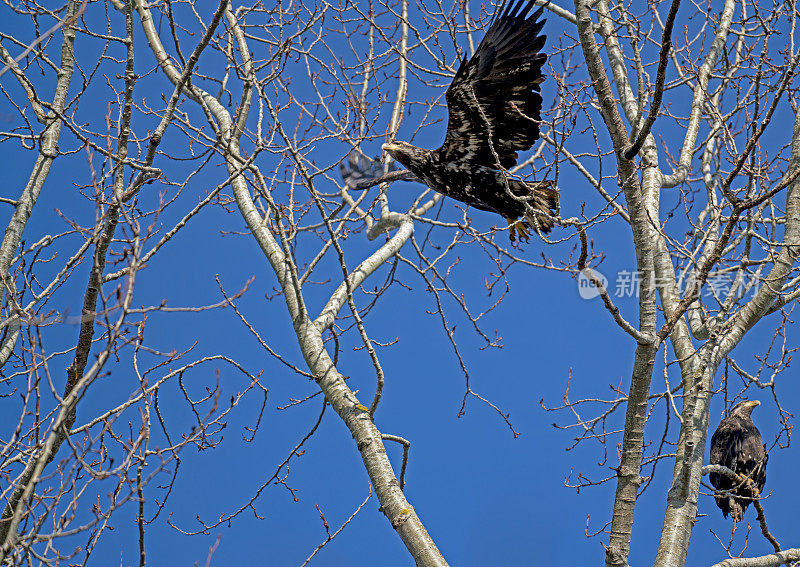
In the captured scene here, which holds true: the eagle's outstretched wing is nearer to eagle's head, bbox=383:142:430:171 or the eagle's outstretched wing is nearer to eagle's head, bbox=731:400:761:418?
eagle's head, bbox=383:142:430:171

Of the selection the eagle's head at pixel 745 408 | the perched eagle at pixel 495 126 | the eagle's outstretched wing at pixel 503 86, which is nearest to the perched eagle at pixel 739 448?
the eagle's head at pixel 745 408

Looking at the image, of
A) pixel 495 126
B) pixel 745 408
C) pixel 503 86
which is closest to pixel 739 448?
pixel 745 408

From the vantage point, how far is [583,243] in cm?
284

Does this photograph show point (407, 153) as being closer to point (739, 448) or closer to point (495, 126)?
point (495, 126)

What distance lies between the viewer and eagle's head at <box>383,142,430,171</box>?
4.99 metres

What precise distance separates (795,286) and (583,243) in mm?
2402

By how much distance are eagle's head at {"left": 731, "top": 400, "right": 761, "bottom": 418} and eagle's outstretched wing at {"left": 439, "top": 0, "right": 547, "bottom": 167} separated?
346cm

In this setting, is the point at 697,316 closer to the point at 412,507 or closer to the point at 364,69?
the point at 412,507

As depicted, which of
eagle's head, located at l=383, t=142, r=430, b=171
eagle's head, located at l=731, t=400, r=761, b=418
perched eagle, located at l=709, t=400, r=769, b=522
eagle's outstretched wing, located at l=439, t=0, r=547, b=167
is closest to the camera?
eagle's outstretched wing, located at l=439, t=0, r=547, b=167

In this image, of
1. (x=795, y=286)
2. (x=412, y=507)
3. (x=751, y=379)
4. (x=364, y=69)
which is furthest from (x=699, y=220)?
(x=412, y=507)

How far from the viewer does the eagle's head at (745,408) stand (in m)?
6.47

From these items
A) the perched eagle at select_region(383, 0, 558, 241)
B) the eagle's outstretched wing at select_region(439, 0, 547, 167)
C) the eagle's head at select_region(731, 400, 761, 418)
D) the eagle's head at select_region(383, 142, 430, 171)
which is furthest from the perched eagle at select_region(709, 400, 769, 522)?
the eagle's head at select_region(383, 142, 430, 171)

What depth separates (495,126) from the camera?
14.8 feet

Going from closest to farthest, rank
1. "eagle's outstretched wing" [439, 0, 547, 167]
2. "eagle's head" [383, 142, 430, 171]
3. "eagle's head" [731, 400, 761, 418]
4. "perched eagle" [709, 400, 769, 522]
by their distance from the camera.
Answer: "eagle's outstretched wing" [439, 0, 547, 167]
"eagle's head" [383, 142, 430, 171]
"perched eagle" [709, 400, 769, 522]
"eagle's head" [731, 400, 761, 418]
